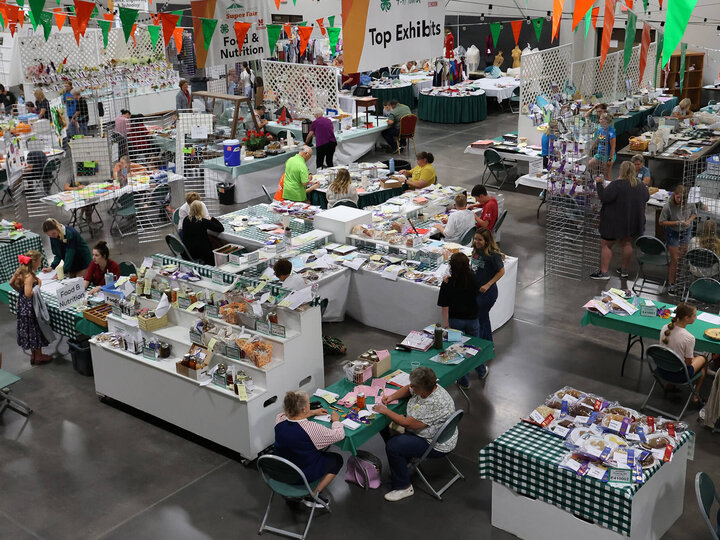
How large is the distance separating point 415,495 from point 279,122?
36.9 feet

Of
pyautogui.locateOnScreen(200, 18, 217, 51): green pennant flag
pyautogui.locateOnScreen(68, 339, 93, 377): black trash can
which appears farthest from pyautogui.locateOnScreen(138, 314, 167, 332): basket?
pyautogui.locateOnScreen(200, 18, 217, 51): green pennant flag

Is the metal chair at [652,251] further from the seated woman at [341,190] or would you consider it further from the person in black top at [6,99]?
the person in black top at [6,99]

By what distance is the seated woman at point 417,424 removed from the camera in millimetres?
6324

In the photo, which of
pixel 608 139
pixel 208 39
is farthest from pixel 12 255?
pixel 608 139

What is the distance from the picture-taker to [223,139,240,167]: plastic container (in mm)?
13883

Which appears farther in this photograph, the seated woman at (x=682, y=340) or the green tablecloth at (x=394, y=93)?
the green tablecloth at (x=394, y=93)

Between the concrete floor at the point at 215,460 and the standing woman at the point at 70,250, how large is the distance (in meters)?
0.92

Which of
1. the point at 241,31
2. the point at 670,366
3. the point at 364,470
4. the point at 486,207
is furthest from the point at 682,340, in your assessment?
the point at 241,31

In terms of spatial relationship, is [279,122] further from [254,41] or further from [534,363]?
[534,363]

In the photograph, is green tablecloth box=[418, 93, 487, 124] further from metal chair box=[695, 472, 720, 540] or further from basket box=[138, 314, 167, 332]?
metal chair box=[695, 472, 720, 540]

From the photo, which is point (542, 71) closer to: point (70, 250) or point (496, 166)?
point (496, 166)

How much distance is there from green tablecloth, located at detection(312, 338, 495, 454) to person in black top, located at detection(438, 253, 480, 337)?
0.31 m

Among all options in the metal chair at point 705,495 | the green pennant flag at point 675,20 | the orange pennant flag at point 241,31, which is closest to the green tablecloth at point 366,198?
the orange pennant flag at point 241,31

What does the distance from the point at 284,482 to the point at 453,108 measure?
50.7 feet
